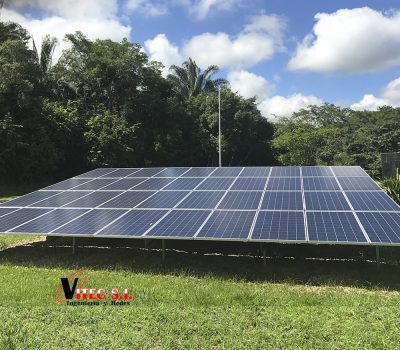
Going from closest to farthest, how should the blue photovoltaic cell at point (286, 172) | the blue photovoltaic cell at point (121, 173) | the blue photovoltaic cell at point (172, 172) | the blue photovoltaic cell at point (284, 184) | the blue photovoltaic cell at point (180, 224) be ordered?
the blue photovoltaic cell at point (180, 224), the blue photovoltaic cell at point (284, 184), the blue photovoltaic cell at point (286, 172), the blue photovoltaic cell at point (172, 172), the blue photovoltaic cell at point (121, 173)

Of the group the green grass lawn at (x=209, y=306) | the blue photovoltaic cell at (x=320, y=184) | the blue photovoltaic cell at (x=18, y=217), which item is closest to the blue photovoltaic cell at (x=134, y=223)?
the green grass lawn at (x=209, y=306)

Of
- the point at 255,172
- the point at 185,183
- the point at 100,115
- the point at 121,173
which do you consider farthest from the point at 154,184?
the point at 100,115

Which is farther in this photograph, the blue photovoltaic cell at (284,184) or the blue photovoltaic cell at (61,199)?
the blue photovoltaic cell at (61,199)

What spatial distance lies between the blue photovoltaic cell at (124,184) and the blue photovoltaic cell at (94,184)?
0.34 meters

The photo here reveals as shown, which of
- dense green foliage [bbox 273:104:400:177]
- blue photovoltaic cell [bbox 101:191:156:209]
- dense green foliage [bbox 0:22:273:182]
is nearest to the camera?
blue photovoltaic cell [bbox 101:191:156:209]

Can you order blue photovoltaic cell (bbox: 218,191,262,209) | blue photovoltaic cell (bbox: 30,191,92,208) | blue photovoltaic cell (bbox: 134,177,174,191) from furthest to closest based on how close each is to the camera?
blue photovoltaic cell (bbox: 134,177,174,191)
blue photovoltaic cell (bbox: 30,191,92,208)
blue photovoltaic cell (bbox: 218,191,262,209)

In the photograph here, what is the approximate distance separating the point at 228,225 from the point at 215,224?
337 mm

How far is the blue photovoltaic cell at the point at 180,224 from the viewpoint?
979cm

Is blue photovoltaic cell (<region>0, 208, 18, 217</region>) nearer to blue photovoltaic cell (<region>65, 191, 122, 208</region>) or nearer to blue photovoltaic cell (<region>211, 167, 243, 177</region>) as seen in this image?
blue photovoltaic cell (<region>65, 191, 122, 208</region>)

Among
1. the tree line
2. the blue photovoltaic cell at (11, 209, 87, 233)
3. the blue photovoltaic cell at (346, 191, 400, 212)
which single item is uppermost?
the tree line

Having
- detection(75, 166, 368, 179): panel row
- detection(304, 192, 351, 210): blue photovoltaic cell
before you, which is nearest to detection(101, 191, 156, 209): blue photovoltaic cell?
detection(75, 166, 368, 179): panel row

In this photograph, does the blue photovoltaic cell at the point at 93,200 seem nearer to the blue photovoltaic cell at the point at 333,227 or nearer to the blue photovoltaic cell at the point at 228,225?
the blue photovoltaic cell at the point at 228,225

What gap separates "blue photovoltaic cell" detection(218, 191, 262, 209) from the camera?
11430 millimetres

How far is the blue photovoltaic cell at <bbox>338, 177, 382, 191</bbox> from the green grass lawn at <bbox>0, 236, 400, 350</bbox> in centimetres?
265
